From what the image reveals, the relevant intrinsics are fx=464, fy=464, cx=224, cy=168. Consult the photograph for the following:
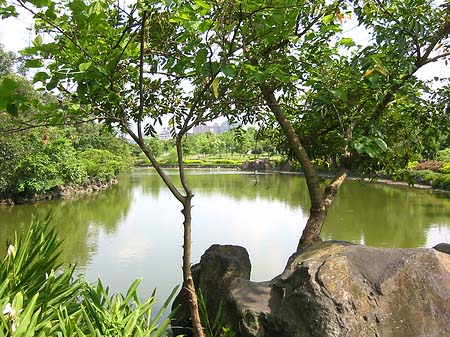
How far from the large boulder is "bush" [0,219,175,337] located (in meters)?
0.54

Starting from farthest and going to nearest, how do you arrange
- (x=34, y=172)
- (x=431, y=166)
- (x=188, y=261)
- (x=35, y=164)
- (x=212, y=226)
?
(x=431, y=166)
(x=34, y=172)
(x=35, y=164)
(x=212, y=226)
(x=188, y=261)

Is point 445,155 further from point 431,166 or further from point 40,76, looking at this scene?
point 40,76

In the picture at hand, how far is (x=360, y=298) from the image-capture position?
2012mm

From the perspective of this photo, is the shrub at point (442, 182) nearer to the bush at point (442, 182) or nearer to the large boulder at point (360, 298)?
the bush at point (442, 182)

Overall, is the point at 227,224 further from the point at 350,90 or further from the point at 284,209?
the point at 350,90

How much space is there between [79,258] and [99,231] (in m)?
2.39

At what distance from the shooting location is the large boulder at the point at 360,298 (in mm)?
1969

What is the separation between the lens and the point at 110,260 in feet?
21.8

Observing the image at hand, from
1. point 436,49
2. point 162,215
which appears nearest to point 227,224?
point 162,215

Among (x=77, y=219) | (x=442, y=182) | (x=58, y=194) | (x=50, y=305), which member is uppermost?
(x=50, y=305)

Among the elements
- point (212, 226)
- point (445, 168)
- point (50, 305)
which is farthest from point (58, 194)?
point (50, 305)

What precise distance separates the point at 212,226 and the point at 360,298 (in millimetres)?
7405

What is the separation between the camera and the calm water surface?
6324 mm

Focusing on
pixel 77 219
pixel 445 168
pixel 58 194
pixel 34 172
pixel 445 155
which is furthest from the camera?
pixel 445 155
